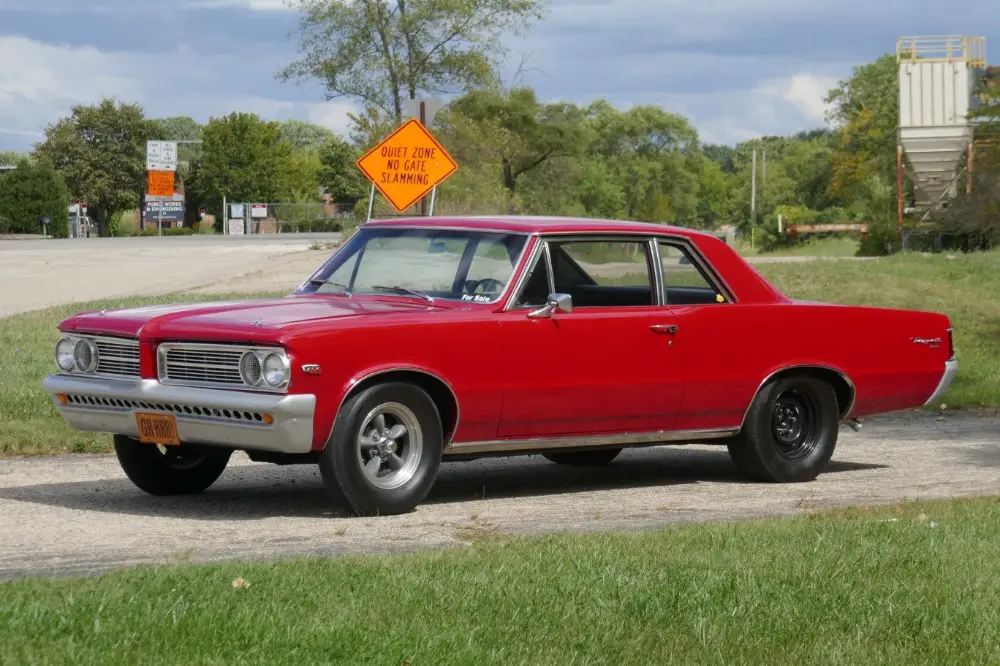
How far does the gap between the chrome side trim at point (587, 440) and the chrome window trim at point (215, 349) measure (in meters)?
1.23

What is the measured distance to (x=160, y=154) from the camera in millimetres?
110938

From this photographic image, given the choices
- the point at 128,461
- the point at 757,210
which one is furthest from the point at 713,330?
the point at 757,210

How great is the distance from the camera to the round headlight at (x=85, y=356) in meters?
8.55

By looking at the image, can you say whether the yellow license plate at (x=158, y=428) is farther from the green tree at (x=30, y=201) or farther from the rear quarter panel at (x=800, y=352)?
the green tree at (x=30, y=201)

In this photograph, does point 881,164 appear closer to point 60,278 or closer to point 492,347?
point 60,278

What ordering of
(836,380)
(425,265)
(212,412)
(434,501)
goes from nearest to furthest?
(212,412) → (434,501) → (425,265) → (836,380)

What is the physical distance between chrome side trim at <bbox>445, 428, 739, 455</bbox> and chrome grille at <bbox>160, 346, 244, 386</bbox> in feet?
4.35

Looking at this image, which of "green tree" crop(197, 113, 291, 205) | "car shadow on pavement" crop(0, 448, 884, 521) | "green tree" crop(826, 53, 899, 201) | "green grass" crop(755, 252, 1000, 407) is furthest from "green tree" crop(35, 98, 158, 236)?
"car shadow on pavement" crop(0, 448, 884, 521)

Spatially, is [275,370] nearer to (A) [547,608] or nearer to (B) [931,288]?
(A) [547,608]

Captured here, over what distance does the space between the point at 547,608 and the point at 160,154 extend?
108881mm

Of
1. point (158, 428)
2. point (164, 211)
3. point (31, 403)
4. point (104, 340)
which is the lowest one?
point (31, 403)

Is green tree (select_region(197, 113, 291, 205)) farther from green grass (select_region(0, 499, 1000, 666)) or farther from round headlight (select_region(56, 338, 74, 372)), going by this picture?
green grass (select_region(0, 499, 1000, 666))

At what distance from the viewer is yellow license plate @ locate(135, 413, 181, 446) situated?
26.5 ft

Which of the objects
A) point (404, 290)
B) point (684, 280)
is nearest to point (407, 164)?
point (684, 280)
